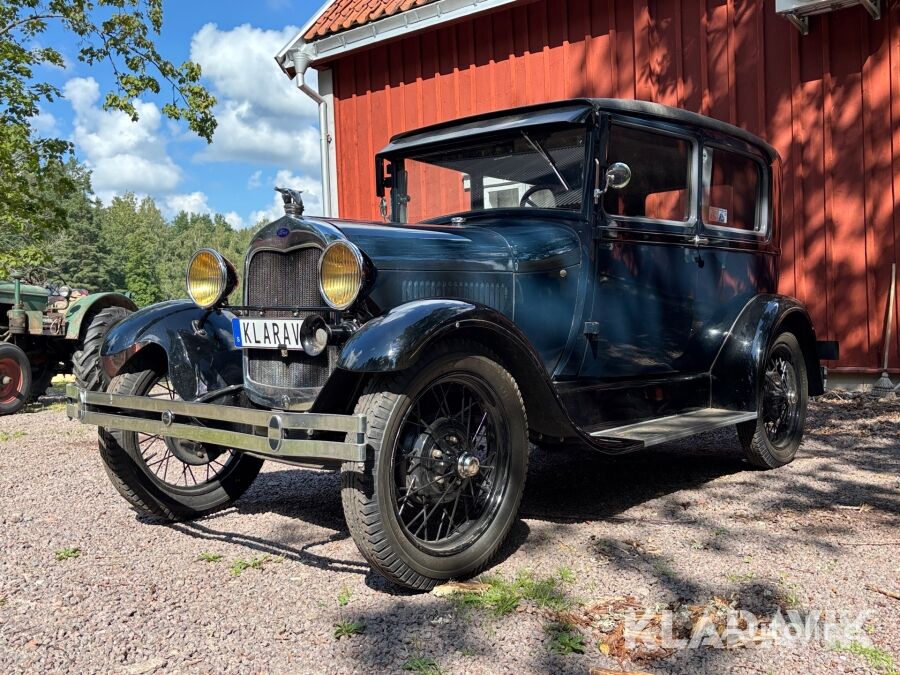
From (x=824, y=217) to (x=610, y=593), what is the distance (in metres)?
5.77

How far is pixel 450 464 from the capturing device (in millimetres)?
2865

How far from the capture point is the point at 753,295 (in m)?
4.84

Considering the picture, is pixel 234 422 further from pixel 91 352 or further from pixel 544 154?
pixel 91 352

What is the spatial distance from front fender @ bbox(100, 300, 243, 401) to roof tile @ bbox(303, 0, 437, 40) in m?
6.84

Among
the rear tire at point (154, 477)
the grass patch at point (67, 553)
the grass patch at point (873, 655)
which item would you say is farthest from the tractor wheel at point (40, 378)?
the grass patch at point (873, 655)

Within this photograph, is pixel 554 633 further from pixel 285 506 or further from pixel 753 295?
pixel 753 295

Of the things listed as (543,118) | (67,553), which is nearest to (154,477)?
(67,553)

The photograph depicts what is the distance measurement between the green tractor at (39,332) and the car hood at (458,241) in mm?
5297

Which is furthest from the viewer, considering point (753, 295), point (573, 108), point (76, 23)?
point (76, 23)

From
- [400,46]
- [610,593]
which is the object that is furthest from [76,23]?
[610,593]

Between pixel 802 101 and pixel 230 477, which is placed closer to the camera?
pixel 230 477

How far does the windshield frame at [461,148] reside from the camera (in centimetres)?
369

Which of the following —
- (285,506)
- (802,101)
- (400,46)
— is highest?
(400,46)

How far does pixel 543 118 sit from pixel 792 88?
4.67 metres
